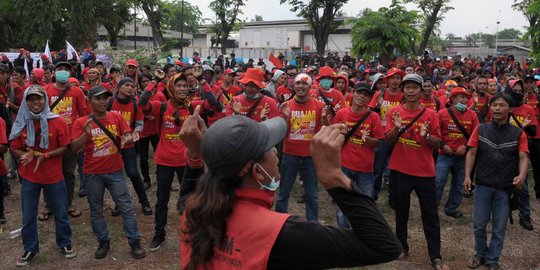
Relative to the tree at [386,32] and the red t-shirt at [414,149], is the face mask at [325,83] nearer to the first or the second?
the red t-shirt at [414,149]

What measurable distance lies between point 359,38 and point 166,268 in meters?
14.1

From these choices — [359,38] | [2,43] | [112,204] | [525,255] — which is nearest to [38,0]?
[2,43]

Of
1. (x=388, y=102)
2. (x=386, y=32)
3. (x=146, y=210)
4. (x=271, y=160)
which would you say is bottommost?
(x=146, y=210)

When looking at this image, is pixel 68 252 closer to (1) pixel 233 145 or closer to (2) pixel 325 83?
(1) pixel 233 145

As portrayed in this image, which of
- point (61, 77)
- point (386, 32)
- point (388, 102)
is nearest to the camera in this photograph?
point (61, 77)

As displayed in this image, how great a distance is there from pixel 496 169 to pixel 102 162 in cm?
450

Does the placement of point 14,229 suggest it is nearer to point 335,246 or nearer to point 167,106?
point 167,106

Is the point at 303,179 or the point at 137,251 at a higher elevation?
the point at 303,179

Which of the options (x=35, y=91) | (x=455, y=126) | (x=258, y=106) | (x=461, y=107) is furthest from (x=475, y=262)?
(x=35, y=91)

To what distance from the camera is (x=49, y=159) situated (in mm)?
5184

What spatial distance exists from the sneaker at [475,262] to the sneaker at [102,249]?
434 centimetres

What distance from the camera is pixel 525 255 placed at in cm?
580

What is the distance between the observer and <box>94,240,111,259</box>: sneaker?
5473mm

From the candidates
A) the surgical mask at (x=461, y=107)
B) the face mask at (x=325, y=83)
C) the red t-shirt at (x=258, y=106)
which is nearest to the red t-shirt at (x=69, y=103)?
the red t-shirt at (x=258, y=106)
